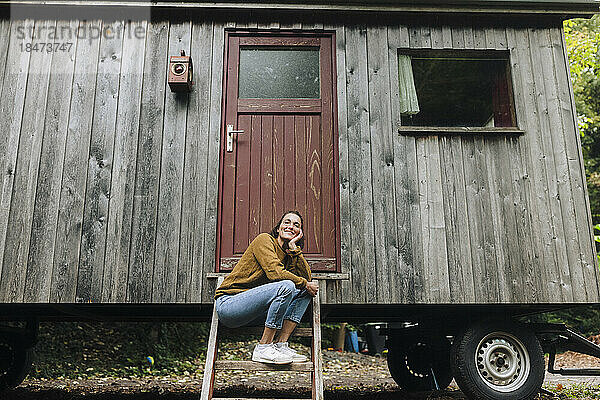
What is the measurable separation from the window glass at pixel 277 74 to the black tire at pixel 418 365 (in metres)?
2.99

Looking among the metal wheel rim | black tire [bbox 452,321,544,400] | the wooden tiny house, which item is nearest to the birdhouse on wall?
the wooden tiny house

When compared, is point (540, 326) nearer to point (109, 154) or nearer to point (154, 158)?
point (154, 158)

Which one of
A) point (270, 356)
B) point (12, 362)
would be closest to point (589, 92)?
point (270, 356)

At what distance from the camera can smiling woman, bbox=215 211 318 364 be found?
3.50 metres

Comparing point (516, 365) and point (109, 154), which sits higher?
point (109, 154)

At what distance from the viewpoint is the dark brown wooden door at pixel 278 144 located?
14.9 feet

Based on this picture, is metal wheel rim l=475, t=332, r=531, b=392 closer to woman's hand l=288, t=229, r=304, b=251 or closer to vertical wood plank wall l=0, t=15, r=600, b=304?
vertical wood plank wall l=0, t=15, r=600, b=304

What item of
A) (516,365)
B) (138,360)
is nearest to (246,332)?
(516,365)

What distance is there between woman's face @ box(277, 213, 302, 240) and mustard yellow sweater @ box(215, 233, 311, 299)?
0.09 metres

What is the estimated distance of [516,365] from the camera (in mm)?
4316

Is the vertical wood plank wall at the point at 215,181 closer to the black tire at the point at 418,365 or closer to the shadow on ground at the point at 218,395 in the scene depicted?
the shadow on ground at the point at 218,395

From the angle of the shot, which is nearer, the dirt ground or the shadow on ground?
the shadow on ground

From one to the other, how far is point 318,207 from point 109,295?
191 cm

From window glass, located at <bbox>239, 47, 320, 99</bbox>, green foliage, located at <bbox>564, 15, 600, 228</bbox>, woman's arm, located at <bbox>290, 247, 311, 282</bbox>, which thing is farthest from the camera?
green foliage, located at <bbox>564, 15, 600, 228</bbox>
